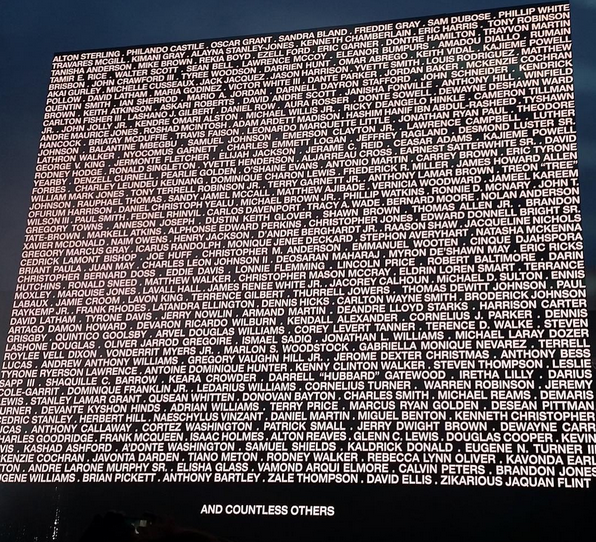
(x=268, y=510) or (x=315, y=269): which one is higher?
(x=315, y=269)

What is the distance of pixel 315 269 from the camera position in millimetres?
9172

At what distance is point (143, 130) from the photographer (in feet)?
34.1

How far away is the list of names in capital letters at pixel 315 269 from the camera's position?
833 centimetres

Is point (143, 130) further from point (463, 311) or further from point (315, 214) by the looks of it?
point (463, 311)

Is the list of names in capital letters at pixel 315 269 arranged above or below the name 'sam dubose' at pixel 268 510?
above

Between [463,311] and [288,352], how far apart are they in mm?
2132

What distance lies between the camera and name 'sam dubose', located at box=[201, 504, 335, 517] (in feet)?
27.3

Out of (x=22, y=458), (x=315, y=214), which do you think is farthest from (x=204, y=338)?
(x=22, y=458)

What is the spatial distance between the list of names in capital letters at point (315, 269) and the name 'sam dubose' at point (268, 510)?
338mm

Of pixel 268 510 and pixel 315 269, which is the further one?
pixel 315 269

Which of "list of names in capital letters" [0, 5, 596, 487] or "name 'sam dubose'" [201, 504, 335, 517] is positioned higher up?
"list of names in capital letters" [0, 5, 596, 487]

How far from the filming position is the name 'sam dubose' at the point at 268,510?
8.34 m

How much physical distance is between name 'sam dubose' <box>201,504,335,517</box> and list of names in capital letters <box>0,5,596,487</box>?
34 centimetres

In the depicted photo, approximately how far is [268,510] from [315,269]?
2.91 metres
